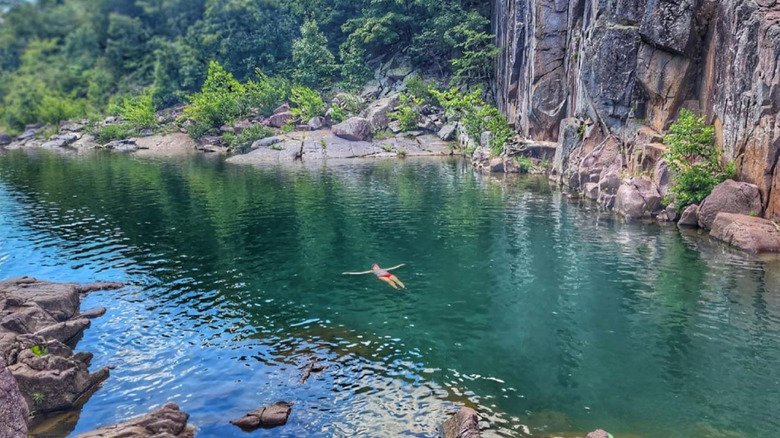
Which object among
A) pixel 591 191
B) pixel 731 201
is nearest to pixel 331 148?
pixel 591 191

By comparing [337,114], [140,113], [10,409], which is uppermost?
[140,113]

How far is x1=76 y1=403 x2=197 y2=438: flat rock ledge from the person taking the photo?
48.6 ft

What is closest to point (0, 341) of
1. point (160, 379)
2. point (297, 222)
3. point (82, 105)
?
point (160, 379)

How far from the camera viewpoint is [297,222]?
4206 centimetres

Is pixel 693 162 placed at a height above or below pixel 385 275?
above

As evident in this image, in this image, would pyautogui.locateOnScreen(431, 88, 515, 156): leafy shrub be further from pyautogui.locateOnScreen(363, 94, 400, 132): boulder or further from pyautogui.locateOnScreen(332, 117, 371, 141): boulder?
pyautogui.locateOnScreen(332, 117, 371, 141): boulder

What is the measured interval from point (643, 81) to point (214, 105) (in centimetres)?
7106

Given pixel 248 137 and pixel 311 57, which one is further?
pixel 311 57

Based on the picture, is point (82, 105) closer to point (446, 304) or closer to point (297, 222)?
point (297, 222)

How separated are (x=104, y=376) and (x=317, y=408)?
7.86 m

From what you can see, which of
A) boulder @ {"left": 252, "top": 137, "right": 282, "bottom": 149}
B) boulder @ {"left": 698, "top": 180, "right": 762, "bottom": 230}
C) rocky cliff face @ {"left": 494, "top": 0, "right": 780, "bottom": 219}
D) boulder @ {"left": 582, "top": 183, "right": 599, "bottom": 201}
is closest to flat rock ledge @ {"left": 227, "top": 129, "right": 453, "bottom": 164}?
boulder @ {"left": 252, "top": 137, "right": 282, "bottom": 149}

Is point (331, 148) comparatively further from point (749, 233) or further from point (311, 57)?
point (749, 233)

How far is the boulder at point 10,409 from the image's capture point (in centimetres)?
1200

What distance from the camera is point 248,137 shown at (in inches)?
3489
